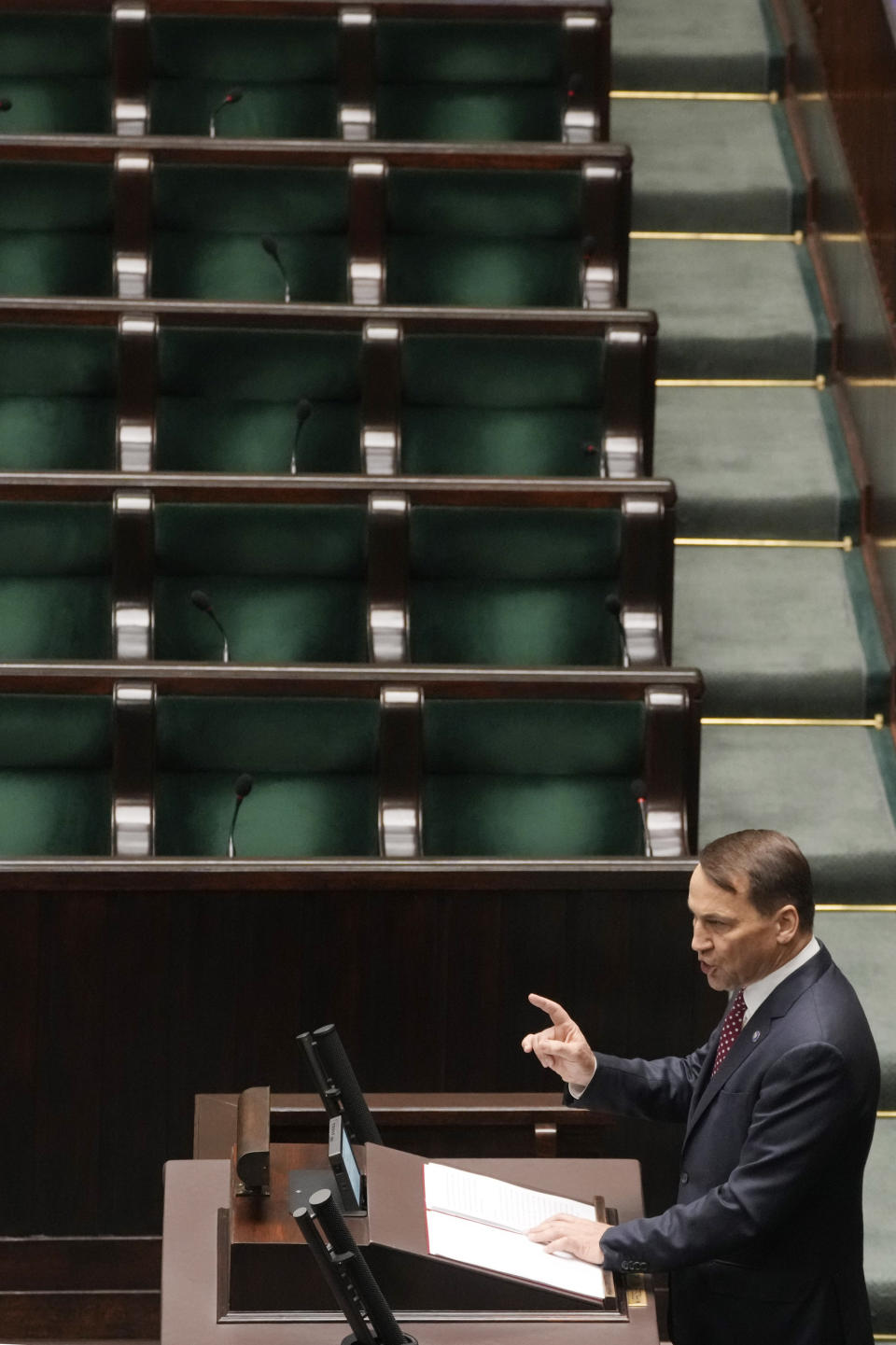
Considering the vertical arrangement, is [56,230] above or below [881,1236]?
above

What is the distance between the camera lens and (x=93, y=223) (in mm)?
1123

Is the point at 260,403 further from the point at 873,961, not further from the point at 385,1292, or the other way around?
the point at 385,1292

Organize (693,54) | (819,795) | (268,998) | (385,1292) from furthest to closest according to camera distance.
Answer: (693,54), (819,795), (268,998), (385,1292)

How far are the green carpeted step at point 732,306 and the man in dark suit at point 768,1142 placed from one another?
686 mm

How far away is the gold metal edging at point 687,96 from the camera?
132 cm

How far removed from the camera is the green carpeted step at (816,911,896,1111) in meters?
0.85

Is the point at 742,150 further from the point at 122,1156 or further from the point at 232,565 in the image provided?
the point at 122,1156

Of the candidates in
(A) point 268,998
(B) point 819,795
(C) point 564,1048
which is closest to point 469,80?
(B) point 819,795

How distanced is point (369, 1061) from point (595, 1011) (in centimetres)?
9

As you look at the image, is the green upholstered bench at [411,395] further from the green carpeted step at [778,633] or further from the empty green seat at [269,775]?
the empty green seat at [269,775]

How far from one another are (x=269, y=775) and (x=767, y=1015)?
39cm

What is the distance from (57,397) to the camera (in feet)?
3.41

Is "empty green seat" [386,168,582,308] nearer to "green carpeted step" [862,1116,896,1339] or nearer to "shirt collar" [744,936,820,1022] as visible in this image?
"green carpeted step" [862,1116,896,1339]

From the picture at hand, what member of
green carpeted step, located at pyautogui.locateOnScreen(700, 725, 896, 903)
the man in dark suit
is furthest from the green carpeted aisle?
the man in dark suit
